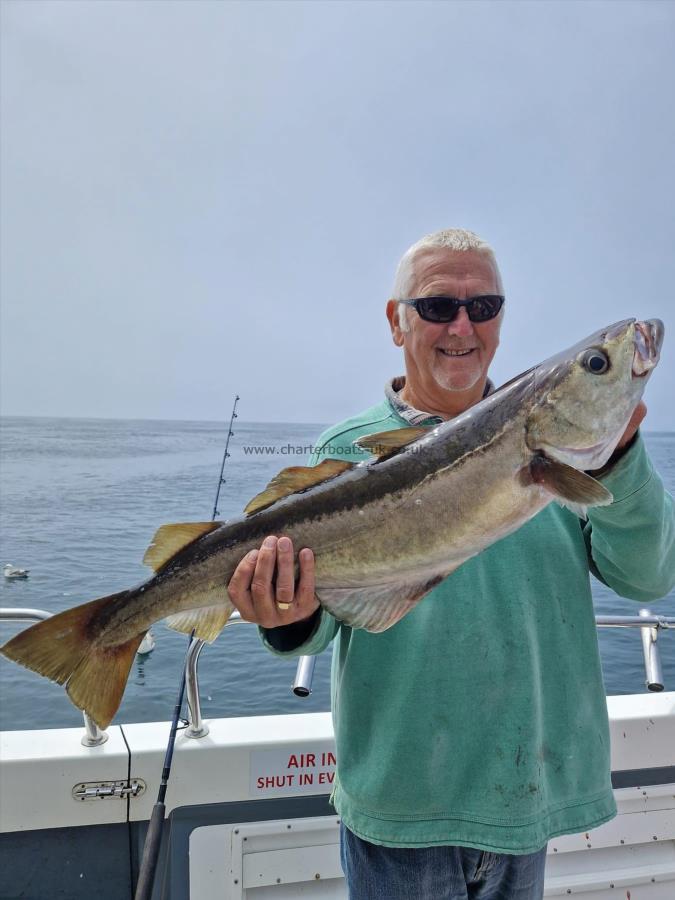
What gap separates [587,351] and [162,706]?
9.50 meters

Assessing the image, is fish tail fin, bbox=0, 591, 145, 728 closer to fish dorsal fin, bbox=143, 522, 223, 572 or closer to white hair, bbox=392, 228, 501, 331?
fish dorsal fin, bbox=143, 522, 223, 572

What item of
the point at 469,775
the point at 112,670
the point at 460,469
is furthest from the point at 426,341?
the point at 112,670

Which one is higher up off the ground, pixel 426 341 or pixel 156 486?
pixel 156 486

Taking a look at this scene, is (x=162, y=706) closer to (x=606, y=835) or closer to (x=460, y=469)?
(x=606, y=835)

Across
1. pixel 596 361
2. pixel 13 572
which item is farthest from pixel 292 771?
pixel 13 572

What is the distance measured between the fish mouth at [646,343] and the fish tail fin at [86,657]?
2038 millimetres

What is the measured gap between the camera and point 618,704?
4387 mm

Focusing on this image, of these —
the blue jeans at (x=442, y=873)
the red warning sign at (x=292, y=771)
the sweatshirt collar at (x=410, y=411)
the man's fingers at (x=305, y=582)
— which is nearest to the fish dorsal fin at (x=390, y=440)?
the sweatshirt collar at (x=410, y=411)

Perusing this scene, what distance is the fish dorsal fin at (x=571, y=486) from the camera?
202 cm

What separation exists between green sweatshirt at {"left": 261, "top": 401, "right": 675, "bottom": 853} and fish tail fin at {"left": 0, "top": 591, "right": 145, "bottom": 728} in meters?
0.68

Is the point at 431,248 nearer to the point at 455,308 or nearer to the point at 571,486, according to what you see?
the point at 455,308

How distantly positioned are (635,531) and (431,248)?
54.2 inches

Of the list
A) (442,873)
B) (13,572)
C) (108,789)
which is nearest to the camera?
(442,873)

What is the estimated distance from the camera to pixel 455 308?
262 cm
